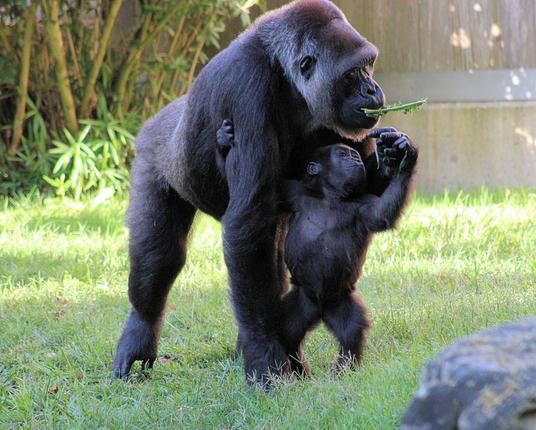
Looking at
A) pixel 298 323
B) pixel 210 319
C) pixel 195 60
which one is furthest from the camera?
pixel 195 60

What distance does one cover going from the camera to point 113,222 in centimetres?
831

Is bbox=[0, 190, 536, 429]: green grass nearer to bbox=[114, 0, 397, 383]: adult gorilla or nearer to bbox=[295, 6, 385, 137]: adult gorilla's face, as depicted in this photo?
bbox=[114, 0, 397, 383]: adult gorilla

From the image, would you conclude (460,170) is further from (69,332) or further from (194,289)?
(69,332)

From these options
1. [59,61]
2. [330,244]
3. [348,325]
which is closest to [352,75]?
[330,244]

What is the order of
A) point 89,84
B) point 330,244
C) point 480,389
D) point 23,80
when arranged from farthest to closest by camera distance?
1. point 89,84
2. point 23,80
3. point 330,244
4. point 480,389

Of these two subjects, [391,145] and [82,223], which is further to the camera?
[82,223]

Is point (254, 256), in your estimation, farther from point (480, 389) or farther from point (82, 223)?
point (82, 223)

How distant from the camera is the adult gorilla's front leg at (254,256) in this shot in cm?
433

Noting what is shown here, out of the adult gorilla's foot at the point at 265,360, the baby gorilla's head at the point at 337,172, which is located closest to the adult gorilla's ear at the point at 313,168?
the baby gorilla's head at the point at 337,172

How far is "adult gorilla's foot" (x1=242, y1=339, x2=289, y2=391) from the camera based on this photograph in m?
4.44

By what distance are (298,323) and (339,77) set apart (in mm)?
1187

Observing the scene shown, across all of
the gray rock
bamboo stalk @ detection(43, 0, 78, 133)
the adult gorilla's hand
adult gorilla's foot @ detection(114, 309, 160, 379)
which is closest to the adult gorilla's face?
the adult gorilla's hand

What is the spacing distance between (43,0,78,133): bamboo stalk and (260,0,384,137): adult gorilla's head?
505 cm

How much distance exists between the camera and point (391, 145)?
169 inches
